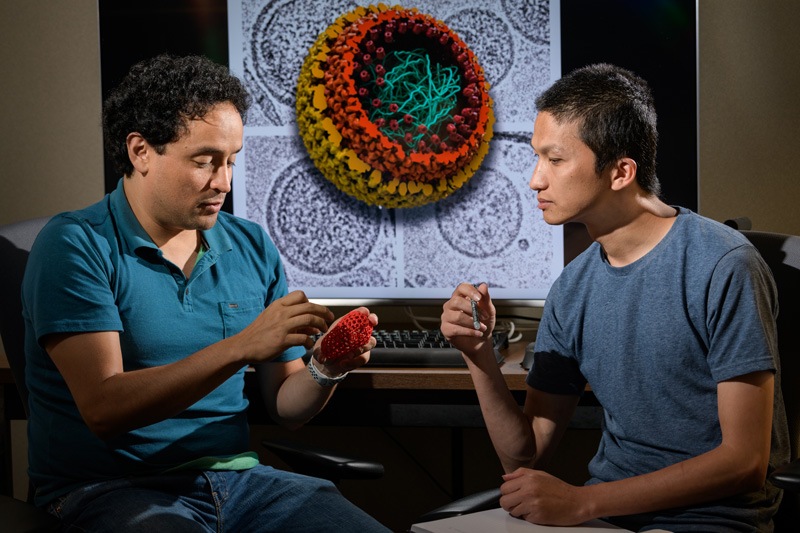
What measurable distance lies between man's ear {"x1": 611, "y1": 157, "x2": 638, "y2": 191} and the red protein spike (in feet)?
1.91

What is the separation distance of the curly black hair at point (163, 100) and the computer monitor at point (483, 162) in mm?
669

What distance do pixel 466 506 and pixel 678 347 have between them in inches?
19.4

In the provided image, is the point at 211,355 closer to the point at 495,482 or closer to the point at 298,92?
the point at 298,92

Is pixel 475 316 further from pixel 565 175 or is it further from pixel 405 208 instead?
pixel 405 208

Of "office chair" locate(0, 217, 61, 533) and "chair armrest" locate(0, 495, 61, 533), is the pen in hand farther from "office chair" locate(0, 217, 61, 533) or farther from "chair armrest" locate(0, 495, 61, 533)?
"office chair" locate(0, 217, 61, 533)

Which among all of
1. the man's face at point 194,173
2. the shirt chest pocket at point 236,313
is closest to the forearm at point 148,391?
the shirt chest pocket at point 236,313

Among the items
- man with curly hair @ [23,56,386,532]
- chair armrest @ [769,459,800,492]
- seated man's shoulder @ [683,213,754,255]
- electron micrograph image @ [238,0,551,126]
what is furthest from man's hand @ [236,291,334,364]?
electron micrograph image @ [238,0,551,126]

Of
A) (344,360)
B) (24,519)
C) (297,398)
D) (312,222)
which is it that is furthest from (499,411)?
(312,222)

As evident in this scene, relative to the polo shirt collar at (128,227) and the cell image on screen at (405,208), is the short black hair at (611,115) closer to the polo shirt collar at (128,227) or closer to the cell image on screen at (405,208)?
the cell image on screen at (405,208)

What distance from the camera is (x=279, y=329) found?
138 centimetres

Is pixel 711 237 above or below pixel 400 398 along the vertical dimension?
above

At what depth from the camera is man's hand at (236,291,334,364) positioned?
54.1 inches

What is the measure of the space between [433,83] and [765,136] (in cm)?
106

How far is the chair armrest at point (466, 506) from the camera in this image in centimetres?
130
